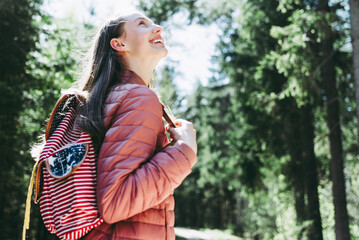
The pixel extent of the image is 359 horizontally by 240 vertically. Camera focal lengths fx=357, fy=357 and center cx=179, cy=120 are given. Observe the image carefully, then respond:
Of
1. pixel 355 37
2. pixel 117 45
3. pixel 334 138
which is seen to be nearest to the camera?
pixel 117 45

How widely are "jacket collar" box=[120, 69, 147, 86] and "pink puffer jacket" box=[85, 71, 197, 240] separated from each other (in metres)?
0.16

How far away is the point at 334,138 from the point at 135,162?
10056 millimetres

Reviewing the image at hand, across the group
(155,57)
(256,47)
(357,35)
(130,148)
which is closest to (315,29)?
(357,35)

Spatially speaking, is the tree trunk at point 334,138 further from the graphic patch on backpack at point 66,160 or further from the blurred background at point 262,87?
the graphic patch on backpack at point 66,160

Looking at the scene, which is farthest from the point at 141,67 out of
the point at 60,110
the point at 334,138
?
the point at 334,138

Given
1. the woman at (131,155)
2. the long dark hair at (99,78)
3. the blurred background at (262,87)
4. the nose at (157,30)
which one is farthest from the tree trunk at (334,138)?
the woman at (131,155)

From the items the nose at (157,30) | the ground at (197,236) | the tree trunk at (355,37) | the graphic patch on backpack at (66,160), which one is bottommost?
the ground at (197,236)

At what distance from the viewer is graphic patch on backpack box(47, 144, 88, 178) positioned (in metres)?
1.45

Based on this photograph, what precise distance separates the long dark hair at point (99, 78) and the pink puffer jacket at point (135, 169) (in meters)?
0.05

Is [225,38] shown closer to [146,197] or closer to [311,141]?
[311,141]

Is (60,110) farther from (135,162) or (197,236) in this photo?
(197,236)

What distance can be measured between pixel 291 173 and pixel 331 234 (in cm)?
293

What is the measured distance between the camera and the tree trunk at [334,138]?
31.6 ft

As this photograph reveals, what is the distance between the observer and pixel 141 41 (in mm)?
1988
